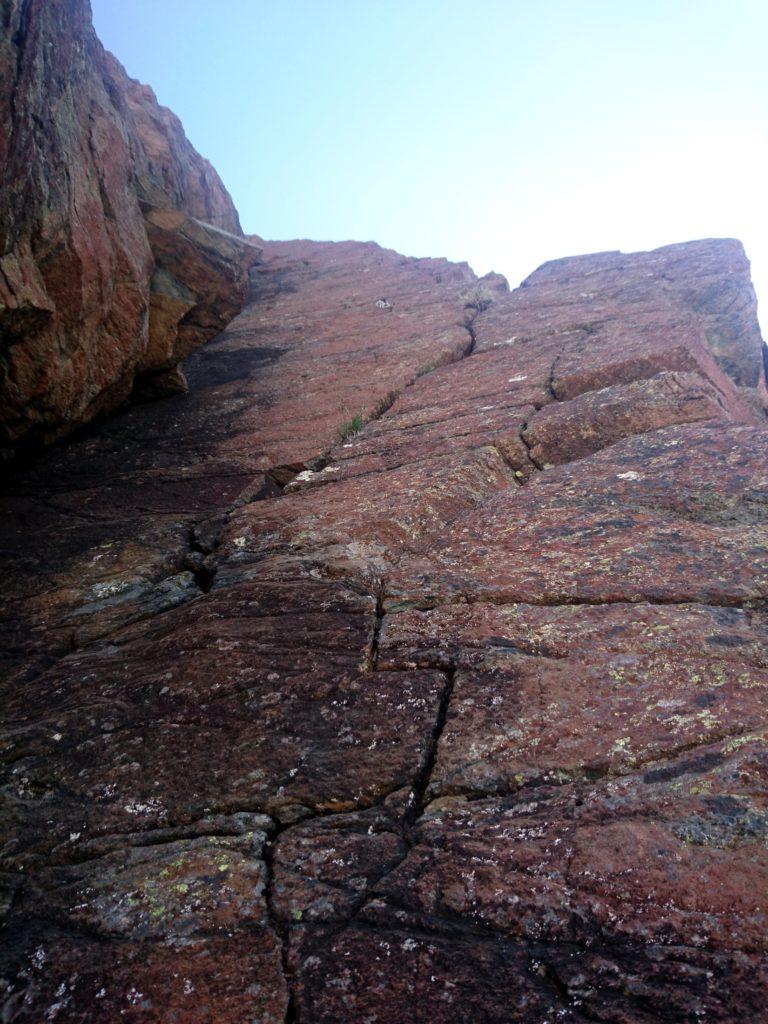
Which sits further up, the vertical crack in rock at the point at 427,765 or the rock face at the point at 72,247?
the rock face at the point at 72,247

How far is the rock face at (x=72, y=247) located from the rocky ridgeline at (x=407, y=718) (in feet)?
4.18

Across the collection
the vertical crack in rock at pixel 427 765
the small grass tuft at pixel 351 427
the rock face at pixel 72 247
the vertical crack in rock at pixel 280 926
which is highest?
the rock face at pixel 72 247

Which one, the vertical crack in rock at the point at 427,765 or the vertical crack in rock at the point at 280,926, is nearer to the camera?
the vertical crack in rock at the point at 280,926

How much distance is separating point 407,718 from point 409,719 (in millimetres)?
17

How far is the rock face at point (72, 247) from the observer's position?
7.20 metres

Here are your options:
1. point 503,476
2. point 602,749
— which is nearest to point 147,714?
point 602,749

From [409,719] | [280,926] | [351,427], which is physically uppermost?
[351,427]

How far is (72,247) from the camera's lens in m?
7.93

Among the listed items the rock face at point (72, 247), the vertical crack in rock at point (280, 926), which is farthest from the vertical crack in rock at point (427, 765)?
the rock face at point (72, 247)

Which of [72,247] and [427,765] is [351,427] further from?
[427,765]

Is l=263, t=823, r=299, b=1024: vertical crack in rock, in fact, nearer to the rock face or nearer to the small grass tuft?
the rock face

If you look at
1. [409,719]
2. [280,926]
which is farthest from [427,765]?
[280,926]

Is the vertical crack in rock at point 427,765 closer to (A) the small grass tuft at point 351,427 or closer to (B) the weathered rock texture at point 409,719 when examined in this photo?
(B) the weathered rock texture at point 409,719

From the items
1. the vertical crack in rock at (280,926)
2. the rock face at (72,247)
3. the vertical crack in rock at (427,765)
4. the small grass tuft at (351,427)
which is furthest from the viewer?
the small grass tuft at (351,427)
